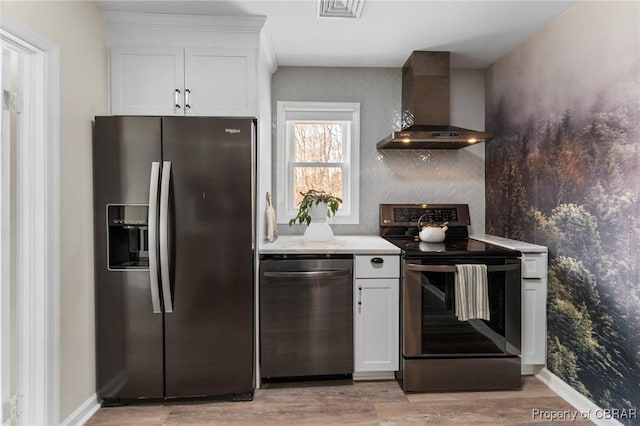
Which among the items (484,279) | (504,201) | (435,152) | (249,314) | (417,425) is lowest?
(417,425)

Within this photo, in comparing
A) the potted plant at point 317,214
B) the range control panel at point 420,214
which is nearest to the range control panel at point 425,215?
the range control panel at point 420,214

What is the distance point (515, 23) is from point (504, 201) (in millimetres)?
1322

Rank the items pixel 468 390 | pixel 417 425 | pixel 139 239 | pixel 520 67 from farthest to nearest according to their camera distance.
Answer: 1. pixel 520 67
2. pixel 468 390
3. pixel 139 239
4. pixel 417 425

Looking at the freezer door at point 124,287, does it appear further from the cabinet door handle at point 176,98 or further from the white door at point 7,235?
the white door at point 7,235

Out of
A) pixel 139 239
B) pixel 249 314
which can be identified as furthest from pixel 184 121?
pixel 249 314

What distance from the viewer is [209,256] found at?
2.28 meters

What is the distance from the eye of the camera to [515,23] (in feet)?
8.31

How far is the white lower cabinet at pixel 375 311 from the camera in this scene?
8.36 ft

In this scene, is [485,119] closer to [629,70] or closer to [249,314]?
[629,70]

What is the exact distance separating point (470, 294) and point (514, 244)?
63cm

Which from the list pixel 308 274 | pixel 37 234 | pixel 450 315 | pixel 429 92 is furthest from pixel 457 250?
pixel 37 234

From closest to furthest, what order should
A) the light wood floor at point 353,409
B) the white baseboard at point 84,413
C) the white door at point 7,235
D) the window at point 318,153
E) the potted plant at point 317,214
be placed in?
the white door at point 7,235
the white baseboard at point 84,413
the light wood floor at point 353,409
the potted plant at point 317,214
the window at point 318,153

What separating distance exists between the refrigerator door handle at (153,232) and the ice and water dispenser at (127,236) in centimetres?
Result: 11

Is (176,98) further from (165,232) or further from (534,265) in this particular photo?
(534,265)
